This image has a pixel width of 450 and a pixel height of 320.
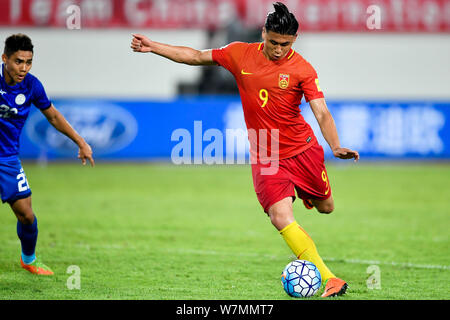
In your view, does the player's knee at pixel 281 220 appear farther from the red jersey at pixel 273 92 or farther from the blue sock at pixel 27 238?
the blue sock at pixel 27 238

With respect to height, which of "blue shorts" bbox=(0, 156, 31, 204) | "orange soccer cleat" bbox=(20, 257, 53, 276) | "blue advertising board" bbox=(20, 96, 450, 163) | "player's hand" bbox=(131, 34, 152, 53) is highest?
"player's hand" bbox=(131, 34, 152, 53)

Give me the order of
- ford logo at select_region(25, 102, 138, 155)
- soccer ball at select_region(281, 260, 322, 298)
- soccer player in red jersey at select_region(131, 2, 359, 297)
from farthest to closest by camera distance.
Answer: ford logo at select_region(25, 102, 138, 155) → soccer player in red jersey at select_region(131, 2, 359, 297) → soccer ball at select_region(281, 260, 322, 298)

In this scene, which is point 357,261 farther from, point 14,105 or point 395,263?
point 14,105

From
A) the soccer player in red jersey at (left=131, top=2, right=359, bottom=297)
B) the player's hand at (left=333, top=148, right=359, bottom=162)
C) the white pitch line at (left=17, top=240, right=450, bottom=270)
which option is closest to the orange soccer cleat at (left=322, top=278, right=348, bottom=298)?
the soccer player in red jersey at (left=131, top=2, right=359, bottom=297)

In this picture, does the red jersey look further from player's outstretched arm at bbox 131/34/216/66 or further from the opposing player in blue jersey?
the opposing player in blue jersey

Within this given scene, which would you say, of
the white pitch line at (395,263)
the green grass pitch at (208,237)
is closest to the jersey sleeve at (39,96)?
the green grass pitch at (208,237)

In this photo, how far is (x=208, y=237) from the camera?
9656 mm

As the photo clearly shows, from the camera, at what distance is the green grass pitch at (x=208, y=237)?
21.6 feet

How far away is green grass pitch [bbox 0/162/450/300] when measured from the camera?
6.58 metres

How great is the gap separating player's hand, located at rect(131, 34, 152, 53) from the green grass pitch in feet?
7.24

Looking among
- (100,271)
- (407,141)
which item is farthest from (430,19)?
(100,271)
